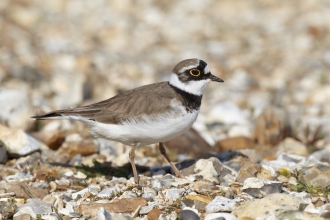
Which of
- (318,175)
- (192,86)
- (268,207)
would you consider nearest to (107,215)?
(268,207)

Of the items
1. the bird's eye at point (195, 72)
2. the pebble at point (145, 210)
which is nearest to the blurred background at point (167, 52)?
the bird's eye at point (195, 72)

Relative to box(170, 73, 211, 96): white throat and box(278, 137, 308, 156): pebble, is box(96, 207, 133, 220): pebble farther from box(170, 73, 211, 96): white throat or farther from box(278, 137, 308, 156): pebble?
box(278, 137, 308, 156): pebble

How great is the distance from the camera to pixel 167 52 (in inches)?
578

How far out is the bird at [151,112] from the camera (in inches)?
236

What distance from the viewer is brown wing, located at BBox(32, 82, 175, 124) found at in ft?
20.1

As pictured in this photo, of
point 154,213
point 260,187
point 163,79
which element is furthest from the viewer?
point 163,79

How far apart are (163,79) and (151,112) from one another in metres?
6.53

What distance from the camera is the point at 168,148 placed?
8055 millimetres

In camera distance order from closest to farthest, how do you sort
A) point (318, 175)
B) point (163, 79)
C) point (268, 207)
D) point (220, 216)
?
point (268, 207) → point (220, 216) → point (318, 175) → point (163, 79)

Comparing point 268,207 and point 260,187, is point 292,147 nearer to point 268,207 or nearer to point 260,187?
point 260,187

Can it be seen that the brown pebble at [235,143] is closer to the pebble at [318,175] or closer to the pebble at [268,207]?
the pebble at [318,175]

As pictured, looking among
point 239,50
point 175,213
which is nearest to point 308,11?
point 239,50

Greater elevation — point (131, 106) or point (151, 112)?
point (131, 106)

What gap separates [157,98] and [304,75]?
24.4 ft
